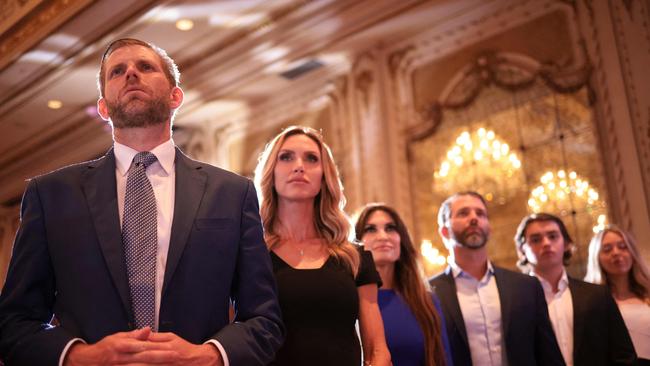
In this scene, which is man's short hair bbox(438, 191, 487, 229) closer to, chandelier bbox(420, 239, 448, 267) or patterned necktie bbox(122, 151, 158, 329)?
chandelier bbox(420, 239, 448, 267)

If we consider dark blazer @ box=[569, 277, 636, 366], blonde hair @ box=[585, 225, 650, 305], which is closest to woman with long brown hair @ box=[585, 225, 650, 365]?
blonde hair @ box=[585, 225, 650, 305]

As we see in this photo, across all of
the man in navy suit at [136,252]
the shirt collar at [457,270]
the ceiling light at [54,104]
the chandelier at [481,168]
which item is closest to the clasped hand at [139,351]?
the man in navy suit at [136,252]

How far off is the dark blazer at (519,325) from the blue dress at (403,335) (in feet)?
0.68

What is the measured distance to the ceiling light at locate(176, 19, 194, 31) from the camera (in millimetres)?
6316

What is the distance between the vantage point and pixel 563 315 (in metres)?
3.62

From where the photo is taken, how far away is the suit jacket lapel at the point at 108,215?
1.45 meters

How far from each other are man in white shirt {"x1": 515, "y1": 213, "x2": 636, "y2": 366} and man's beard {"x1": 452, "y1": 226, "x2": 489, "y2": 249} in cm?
56

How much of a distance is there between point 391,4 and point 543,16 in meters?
1.34

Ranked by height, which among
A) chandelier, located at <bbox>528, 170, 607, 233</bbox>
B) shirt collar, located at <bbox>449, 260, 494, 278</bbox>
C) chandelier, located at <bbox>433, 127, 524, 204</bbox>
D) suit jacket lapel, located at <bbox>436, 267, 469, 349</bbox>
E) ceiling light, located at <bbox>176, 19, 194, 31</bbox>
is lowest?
suit jacket lapel, located at <bbox>436, 267, 469, 349</bbox>

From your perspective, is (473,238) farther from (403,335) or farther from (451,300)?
(403,335)

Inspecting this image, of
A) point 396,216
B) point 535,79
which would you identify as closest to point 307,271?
point 396,216

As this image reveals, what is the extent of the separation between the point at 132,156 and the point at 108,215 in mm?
178

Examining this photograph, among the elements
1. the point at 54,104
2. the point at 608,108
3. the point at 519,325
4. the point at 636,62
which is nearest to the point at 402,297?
the point at 519,325

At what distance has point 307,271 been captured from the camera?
2113 millimetres
